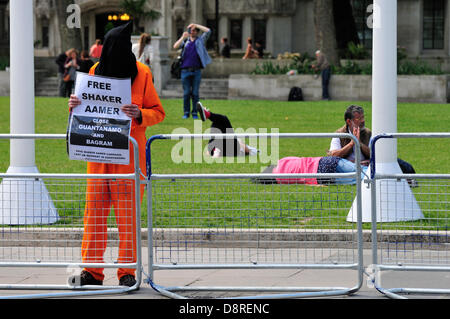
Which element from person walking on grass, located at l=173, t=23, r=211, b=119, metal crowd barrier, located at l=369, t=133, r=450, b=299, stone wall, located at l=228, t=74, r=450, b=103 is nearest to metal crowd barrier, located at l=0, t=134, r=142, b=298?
metal crowd barrier, located at l=369, t=133, r=450, b=299

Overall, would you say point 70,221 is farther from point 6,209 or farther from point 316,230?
point 316,230

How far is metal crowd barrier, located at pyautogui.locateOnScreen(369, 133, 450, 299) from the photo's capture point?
776cm

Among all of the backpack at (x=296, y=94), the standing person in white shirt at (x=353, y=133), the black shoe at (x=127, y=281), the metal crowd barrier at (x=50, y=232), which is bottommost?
the black shoe at (x=127, y=281)

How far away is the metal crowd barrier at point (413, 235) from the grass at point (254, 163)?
21 centimetres

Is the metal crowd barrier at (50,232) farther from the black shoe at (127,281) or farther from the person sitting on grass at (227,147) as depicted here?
the person sitting on grass at (227,147)

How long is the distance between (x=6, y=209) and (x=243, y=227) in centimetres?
219

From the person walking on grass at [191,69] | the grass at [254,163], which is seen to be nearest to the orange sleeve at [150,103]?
the grass at [254,163]

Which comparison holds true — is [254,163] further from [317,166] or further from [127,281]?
[127,281]

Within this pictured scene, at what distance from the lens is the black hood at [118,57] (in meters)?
7.99

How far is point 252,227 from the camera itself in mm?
8820

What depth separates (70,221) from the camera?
9.80 metres

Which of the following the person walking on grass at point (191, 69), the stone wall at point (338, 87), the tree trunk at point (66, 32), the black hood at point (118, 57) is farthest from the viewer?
the tree trunk at point (66, 32)

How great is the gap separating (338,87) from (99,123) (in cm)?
2273

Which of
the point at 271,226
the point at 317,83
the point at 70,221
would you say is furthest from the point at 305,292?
the point at 317,83
